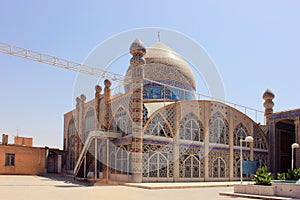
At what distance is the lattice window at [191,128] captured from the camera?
76.4ft

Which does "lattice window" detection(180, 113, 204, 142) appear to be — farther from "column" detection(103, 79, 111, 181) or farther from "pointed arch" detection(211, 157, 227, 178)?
"column" detection(103, 79, 111, 181)

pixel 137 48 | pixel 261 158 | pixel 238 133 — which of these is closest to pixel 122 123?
pixel 137 48

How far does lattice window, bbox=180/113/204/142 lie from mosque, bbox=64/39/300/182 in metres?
0.07

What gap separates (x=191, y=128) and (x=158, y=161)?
3.56 meters

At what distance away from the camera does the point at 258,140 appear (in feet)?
90.8

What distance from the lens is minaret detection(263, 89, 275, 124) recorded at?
28.7 meters

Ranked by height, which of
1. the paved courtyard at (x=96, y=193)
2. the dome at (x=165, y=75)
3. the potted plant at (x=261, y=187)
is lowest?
the paved courtyard at (x=96, y=193)

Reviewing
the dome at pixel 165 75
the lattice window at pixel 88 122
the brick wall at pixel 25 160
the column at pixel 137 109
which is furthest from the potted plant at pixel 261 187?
the brick wall at pixel 25 160

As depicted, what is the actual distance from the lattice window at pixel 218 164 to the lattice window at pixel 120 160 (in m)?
6.12

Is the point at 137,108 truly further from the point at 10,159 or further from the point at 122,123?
the point at 10,159

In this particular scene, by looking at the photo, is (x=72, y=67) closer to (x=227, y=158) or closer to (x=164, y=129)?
(x=164, y=129)

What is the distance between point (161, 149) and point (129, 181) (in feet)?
9.17

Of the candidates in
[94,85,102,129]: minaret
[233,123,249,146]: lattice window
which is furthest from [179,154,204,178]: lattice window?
[94,85,102,129]: minaret

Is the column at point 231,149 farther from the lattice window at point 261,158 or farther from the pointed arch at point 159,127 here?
the pointed arch at point 159,127
